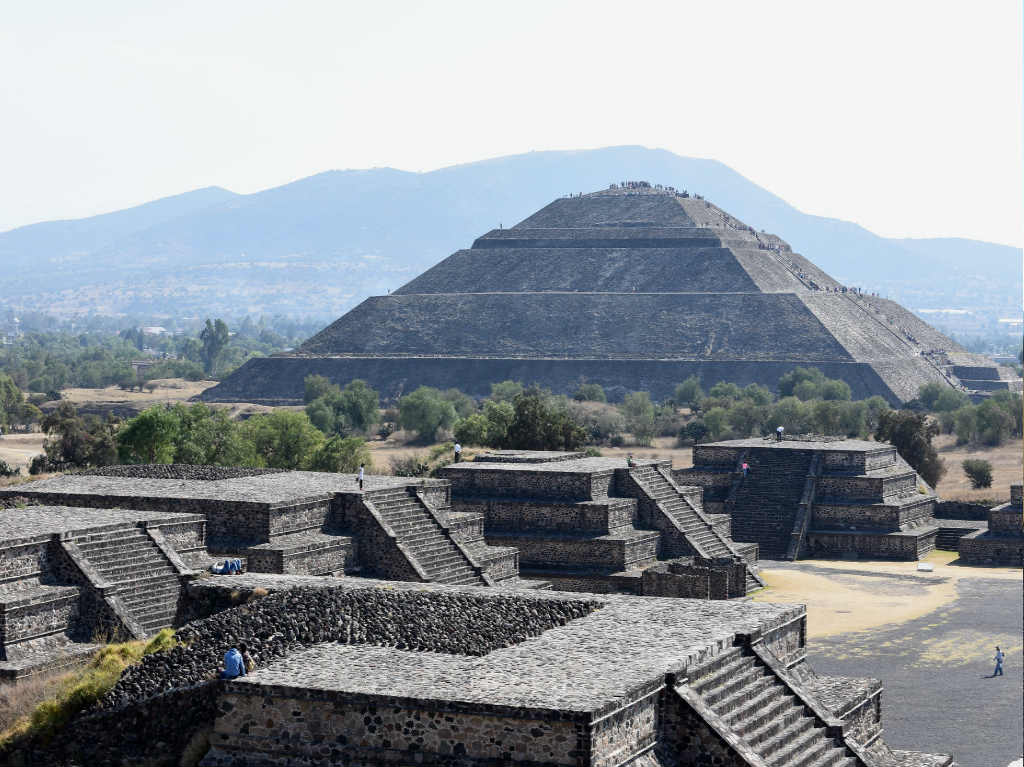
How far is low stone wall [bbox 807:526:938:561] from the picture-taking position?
160 ft

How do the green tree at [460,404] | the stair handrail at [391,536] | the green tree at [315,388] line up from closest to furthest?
1. the stair handrail at [391,536]
2. the green tree at [460,404]
3. the green tree at [315,388]

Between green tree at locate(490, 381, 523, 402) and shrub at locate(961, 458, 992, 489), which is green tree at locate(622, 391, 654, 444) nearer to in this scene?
green tree at locate(490, 381, 523, 402)

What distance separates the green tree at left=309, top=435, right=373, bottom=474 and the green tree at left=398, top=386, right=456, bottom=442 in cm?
2694

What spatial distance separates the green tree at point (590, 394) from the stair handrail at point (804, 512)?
186ft

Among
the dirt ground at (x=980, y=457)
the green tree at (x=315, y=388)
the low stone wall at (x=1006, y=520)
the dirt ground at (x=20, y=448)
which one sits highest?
the green tree at (x=315, y=388)

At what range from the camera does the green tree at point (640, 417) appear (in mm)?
83875

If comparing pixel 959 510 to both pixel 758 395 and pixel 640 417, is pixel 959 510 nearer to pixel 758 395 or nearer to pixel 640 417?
pixel 640 417

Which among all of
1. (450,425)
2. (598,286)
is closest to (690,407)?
(450,425)

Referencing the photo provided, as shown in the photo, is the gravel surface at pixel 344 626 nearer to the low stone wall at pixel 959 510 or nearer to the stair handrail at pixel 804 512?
the stair handrail at pixel 804 512

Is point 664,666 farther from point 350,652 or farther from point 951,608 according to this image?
point 951,608

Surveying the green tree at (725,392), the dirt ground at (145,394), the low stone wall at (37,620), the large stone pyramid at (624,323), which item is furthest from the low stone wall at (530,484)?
the large stone pyramid at (624,323)

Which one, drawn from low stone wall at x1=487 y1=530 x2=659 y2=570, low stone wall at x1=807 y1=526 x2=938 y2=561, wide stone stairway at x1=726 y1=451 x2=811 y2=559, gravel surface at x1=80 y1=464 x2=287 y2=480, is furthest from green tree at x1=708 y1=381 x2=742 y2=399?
gravel surface at x1=80 y1=464 x2=287 y2=480

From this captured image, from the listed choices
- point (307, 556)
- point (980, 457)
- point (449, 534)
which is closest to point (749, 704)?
point (307, 556)

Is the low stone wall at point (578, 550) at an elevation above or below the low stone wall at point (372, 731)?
below
